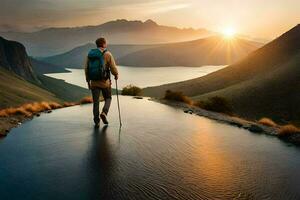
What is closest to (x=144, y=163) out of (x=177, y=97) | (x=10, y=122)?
(x=10, y=122)

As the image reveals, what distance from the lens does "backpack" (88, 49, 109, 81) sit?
34.4 ft

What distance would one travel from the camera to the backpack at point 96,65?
1050 centimetres

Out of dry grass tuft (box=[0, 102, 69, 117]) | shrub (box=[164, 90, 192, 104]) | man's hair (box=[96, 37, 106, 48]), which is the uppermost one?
man's hair (box=[96, 37, 106, 48])

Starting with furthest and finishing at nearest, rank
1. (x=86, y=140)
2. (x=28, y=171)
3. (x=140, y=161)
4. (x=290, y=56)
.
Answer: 1. (x=290, y=56)
2. (x=86, y=140)
3. (x=140, y=161)
4. (x=28, y=171)

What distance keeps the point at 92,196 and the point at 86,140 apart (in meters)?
3.92

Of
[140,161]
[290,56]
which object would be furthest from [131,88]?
[290,56]

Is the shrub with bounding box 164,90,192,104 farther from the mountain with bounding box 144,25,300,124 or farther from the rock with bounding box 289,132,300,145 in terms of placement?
the mountain with bounding box 144,25,300,124

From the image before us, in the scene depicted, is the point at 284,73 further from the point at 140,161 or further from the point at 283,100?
the point at 140,161

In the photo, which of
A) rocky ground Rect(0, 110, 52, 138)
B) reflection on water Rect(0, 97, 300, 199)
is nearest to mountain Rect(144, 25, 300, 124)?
reflection on water Rect(0, 97, 300, 199)

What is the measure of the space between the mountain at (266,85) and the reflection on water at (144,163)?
51296 mm

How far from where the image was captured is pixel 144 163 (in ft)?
22.9

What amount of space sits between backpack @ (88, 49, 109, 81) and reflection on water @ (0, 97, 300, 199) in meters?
1.58

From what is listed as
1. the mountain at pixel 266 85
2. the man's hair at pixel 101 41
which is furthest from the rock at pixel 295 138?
the mountain at pixel 266 85

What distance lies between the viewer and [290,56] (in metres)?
111
